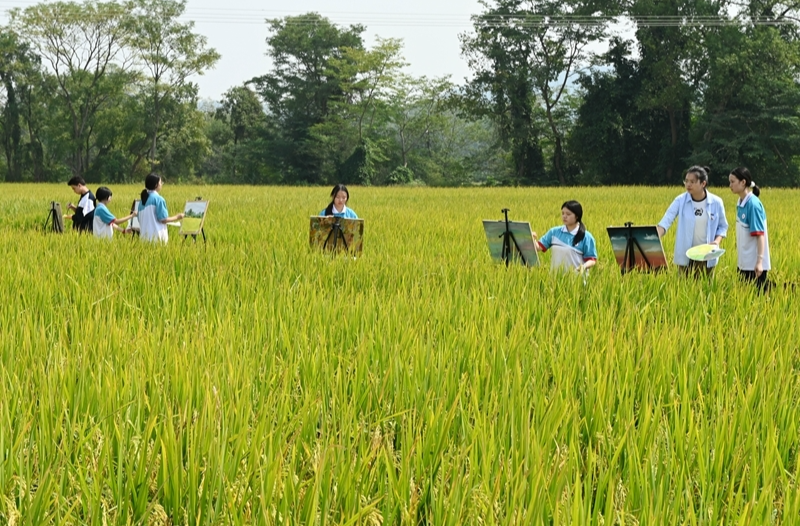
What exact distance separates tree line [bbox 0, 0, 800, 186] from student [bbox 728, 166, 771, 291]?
3165 cm

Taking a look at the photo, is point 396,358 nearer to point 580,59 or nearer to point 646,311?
point 646,311

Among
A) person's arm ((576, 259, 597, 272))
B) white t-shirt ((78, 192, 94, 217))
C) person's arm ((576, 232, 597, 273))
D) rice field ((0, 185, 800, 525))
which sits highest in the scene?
white t-shirt ((78, 192, 94, 217))

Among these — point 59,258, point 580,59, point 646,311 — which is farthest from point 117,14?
point 646,311

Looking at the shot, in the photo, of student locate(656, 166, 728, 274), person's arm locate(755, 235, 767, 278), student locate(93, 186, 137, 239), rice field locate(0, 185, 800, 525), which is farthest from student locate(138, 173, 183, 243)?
→ person's arm locate(755, 235, 767, 278)

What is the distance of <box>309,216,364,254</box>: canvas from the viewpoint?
6.70 meters

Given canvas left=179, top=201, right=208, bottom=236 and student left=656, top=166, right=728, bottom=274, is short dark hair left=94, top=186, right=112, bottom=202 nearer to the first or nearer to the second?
canvas left=179, top=201, right=208, bottom=236

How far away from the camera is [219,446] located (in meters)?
1.88

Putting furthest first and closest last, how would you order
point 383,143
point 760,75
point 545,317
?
point 383,143 < point 760,75 < point 545,317

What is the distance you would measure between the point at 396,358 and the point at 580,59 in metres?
43.2

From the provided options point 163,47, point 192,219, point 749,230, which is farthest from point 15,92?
point 749,230

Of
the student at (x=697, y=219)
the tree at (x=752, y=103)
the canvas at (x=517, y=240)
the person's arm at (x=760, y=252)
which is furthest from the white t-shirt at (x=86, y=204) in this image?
the tree at (x=752, y=103)

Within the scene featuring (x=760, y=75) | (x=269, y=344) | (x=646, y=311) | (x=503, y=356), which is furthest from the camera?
(x=760, y=75)

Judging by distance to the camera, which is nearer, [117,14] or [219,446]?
[219,446]

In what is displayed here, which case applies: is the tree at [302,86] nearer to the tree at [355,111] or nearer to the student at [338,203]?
the tree at [355,111]
